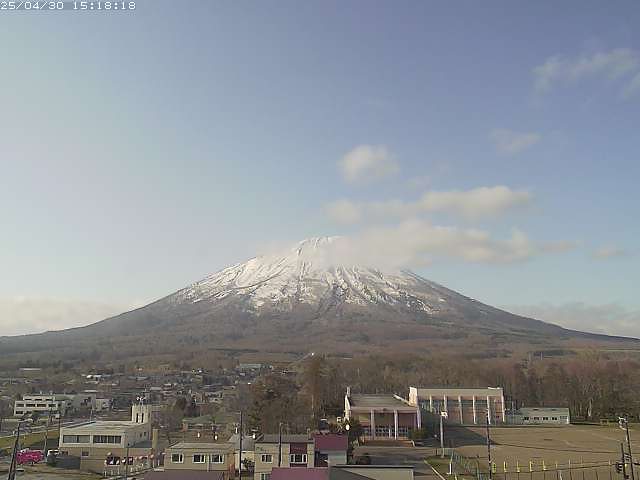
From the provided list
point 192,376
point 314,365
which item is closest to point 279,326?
point 192,376

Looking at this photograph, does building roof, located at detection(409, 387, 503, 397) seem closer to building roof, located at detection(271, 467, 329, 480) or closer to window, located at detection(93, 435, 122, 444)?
window, located at detection(93, 435, 122, 444)

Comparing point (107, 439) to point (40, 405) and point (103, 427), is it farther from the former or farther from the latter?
point (40, 405)

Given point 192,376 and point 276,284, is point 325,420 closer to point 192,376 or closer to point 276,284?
point 192,376

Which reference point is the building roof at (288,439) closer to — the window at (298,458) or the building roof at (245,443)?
the window at (298,458)

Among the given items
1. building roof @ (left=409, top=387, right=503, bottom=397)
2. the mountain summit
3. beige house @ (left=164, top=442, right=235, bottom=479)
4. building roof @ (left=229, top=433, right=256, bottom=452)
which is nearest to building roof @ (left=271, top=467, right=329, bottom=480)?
beige house @ (left=164, top=442, right=235, bottom=479)

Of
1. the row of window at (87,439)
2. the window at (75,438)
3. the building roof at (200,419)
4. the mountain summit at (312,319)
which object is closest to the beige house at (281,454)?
the row of window at (87,439)
